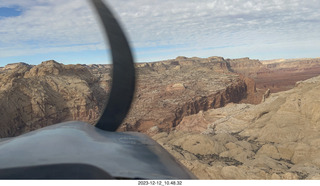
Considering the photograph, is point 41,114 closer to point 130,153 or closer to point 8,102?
point 8,102

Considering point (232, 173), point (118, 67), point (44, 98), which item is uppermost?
point (118, 67)

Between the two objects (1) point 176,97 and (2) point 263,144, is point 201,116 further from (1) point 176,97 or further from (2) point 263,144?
(2) point 263,144

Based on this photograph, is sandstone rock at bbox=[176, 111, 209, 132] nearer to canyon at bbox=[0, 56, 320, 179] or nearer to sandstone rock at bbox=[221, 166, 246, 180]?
canyon at bbox=[0, 56, 320, 179]

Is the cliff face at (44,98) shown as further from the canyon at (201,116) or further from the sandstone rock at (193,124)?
the sandstone rock at (193,124)

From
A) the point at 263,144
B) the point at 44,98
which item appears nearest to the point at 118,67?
the point at 263,144

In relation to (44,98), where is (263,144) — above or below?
below

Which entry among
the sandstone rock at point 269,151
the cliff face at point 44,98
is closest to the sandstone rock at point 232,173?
the sandstone rock at point 269,151
